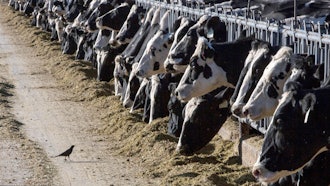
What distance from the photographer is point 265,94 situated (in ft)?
30.1

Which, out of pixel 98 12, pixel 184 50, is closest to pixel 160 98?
pixel 184 50

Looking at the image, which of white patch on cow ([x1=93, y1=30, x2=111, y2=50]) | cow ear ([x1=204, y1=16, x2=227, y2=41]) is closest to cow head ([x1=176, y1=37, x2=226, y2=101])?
cow ear ([x1=204, y1=16, x2=227, y2=41])

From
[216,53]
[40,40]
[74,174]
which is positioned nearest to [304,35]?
[216,53]

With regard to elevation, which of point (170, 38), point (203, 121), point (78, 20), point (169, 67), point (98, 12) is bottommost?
point (78, 20)

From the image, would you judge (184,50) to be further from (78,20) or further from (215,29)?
(78,20)

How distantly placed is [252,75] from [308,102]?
7.19ft

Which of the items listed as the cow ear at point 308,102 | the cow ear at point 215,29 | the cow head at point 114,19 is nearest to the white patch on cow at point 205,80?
the cow ear at point 215,29

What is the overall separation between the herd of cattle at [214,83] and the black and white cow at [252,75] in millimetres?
12

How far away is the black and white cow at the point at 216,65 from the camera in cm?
1122

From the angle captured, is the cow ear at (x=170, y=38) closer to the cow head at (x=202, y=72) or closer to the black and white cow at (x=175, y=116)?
the black and white cow at (x=175, y=116)

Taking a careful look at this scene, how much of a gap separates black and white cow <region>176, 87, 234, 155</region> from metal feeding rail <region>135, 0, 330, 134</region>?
1.50 ft

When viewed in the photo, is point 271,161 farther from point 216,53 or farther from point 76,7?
point 76,7

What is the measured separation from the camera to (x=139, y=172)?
11695mm

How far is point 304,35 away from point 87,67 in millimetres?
12305
